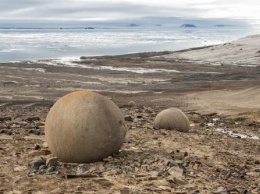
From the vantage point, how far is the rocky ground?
8086 millimetres

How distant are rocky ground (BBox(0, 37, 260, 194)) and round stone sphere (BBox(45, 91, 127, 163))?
0.23 m

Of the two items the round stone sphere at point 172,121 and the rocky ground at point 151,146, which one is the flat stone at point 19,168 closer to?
the rocky ground at point 151,146

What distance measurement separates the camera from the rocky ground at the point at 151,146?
809 cm

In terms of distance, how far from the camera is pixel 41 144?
37.2 ft

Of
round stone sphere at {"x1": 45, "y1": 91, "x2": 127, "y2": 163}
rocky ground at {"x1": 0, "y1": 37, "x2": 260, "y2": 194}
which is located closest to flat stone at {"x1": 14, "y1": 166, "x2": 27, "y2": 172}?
rocky ground at {"x1": 0, "y1": 37, "x2": 260, "y2": 194}

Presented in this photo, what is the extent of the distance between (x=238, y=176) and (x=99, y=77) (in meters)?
29.6

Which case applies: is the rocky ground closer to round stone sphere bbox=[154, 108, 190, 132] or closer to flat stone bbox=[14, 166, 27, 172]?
flat stone bbox=[14, 166, 27, 172]

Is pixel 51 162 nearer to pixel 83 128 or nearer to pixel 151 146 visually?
pixel 83 128

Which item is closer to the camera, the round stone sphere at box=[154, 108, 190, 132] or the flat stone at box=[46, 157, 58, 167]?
the flat stone at box=[46, 157, 58, 167]

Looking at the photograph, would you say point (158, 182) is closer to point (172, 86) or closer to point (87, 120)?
point (87, 120)

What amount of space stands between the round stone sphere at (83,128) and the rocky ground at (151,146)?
23cm

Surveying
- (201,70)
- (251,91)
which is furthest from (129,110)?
(201,70)

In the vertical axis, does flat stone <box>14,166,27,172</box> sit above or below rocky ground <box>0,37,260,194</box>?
above

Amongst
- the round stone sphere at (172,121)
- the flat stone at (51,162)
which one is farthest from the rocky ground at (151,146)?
the round stone sphere at (172,121)
